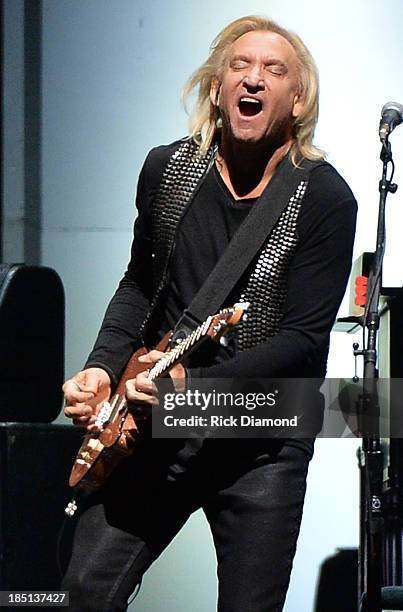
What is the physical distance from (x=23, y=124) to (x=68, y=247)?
47 cm

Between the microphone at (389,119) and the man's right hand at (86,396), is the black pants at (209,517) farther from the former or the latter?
the microphone at (389,119)

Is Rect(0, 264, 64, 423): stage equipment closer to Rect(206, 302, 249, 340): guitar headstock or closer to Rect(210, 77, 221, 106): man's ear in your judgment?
Rect(210, 77, 221, 106): man's ear

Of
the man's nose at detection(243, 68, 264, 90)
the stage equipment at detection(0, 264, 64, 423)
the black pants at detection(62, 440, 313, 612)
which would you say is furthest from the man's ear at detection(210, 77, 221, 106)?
the stage equipment at detection(0, 264, 64, 423)

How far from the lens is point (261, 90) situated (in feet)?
7.70

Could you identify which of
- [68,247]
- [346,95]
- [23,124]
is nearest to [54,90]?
[23,124]

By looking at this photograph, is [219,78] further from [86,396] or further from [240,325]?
[86,396]

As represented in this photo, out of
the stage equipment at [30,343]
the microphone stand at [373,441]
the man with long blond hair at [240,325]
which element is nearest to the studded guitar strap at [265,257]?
the man with long blond hair at [240,325]

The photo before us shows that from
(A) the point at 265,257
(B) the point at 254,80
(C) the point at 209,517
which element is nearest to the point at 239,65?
(B) the point at 254,80

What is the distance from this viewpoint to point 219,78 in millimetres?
2459

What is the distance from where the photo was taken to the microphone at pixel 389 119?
9.57 ft

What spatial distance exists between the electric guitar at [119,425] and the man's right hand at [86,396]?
2 centimetres

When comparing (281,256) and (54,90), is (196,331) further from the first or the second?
(54,90)

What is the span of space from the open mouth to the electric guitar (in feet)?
1.47

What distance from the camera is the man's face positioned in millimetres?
2322
